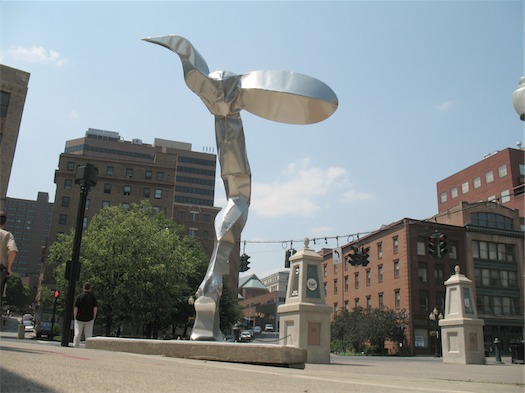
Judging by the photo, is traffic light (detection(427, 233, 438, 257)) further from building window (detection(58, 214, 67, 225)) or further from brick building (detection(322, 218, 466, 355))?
building window (detection(58, 214, 67, 225))

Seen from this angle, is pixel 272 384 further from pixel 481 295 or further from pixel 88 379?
pixel 481 295

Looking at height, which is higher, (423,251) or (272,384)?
(423,251)

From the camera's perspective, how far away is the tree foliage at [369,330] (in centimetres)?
4509

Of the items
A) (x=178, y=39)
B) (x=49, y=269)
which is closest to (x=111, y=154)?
(x=49, y=269)

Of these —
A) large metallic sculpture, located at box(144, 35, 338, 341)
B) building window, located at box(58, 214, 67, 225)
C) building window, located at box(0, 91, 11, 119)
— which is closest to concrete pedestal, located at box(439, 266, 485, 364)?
large metallic sculpture, located at box(144, 35, 338, 341)

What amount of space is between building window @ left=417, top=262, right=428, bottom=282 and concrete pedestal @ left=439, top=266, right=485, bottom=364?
98.1 ft

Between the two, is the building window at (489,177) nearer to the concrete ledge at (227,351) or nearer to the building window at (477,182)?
the building window at (477,182)

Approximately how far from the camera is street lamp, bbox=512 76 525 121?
784cm

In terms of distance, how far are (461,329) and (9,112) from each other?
31.1 m

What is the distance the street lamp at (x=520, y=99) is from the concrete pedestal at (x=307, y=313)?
30.5 feet

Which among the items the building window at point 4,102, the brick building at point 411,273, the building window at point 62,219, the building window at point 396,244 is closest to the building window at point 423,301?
the brick building at point 411,273

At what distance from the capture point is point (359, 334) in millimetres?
45281

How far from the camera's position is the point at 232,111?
12461mm

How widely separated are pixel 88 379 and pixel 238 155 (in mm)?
9267
